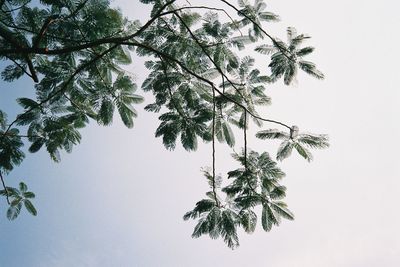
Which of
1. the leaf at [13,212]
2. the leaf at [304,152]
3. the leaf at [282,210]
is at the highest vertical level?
the leaf at [304,152]

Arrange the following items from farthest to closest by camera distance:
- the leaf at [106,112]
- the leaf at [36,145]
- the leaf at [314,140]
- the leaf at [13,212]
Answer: the leaf at [13,212], the leaf at [36,145], the leaf at [106,112], the leaf at [314,140]

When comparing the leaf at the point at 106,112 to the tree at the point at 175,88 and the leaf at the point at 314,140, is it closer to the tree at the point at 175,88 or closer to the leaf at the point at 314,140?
the tree at the point at 175,88

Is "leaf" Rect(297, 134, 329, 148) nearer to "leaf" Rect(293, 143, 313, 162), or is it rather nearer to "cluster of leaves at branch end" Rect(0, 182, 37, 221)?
"leaf" Rect(293, 143, 313, 162)

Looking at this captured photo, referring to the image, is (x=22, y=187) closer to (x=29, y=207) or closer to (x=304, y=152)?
(x=29, y=207)

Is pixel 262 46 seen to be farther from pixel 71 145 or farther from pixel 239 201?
pixel 71 145

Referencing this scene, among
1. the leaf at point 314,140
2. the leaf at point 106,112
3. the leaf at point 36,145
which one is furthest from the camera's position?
the leaf at point 36,145

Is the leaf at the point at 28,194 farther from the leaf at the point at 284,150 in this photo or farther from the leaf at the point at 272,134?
the leaf at the point at 284,150

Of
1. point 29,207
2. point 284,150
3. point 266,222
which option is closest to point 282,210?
point 266,222

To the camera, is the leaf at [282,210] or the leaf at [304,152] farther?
the leaf at [282,210]

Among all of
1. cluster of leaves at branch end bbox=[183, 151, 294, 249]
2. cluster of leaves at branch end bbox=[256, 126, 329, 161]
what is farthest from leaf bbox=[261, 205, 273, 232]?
cluster of leaves at branch end bbox=[256, 126, 329, 161]

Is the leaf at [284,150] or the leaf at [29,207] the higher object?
the leaf at [284,150]

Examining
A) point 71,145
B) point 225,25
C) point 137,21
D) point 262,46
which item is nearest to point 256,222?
point 262,46

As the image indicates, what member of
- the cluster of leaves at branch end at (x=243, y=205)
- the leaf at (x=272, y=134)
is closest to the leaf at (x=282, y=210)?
the cluster of leaves at branch end at (x=243, y=205)

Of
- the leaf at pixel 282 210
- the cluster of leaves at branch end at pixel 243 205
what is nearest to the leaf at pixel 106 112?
the cluster of leaves at branch end at pixel 243 205
